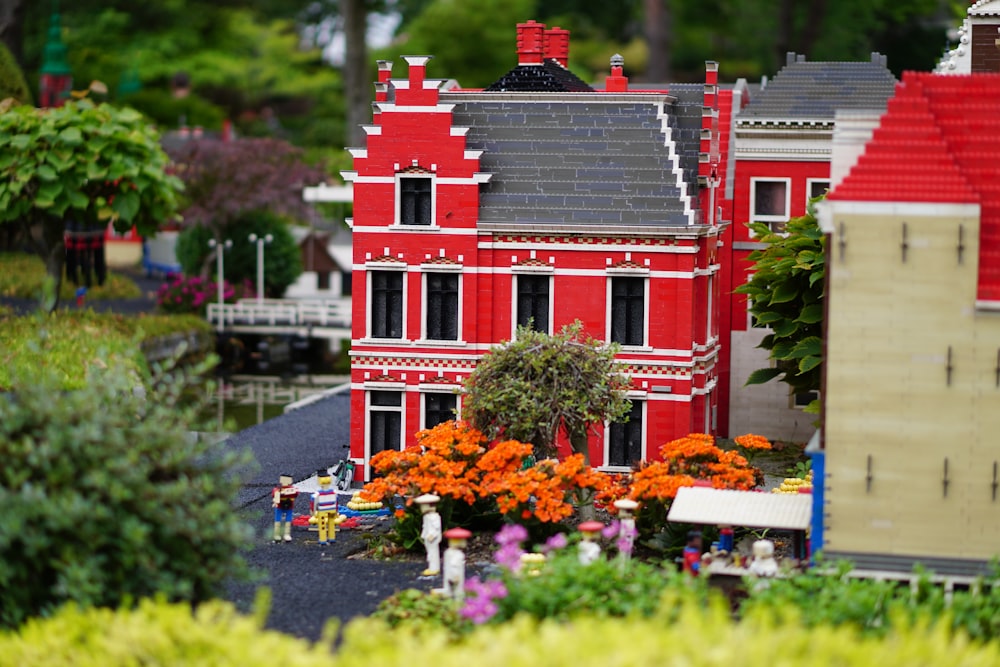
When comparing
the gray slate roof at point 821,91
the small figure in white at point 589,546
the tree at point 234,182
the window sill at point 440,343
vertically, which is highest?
the gray slate roof at point 821,91

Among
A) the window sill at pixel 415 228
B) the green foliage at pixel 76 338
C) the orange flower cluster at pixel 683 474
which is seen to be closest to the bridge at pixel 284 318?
the green foliage at pixel 76 338

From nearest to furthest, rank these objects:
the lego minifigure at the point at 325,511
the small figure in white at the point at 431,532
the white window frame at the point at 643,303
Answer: the small figure in white at the point at 431,532, the lego minifigure at the point at 325,511, the white window frame at the point at 643,303

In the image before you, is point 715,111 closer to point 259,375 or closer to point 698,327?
point 698,327

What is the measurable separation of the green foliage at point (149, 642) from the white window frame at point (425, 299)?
52.2 ft

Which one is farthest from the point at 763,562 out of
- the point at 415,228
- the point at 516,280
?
the point at 415,228

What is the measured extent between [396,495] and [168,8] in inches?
2699

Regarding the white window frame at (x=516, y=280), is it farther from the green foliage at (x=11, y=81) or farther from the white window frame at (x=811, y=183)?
the green foliage at (x=11, y=81)

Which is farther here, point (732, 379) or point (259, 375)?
point (259, 375)

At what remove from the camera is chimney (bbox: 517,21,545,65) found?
1582 inches

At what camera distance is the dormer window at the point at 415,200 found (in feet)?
115

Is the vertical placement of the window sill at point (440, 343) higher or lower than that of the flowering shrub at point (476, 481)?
higher

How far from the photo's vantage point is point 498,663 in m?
16.2

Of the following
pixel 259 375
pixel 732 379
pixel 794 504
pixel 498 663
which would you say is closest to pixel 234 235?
pixel 259 375

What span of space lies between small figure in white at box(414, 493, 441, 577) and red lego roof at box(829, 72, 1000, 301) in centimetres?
873
